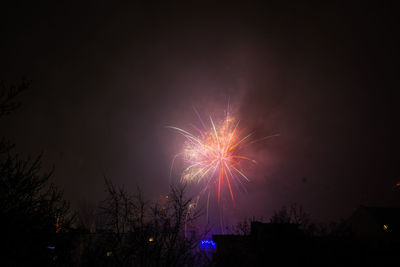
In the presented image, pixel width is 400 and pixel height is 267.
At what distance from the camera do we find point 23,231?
8289 millimetres

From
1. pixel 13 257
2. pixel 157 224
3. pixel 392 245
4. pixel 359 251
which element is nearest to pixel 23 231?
pixel 13 257

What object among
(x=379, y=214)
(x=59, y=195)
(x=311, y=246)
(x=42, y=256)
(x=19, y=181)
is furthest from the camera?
(x=379, y=214)

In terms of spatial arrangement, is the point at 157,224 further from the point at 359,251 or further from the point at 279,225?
the point at 359,251

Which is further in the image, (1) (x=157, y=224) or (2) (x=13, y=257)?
(1) (x=157, y=224)

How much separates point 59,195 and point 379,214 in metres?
50.6

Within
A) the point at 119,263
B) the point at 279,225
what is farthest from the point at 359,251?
the point at 119,263

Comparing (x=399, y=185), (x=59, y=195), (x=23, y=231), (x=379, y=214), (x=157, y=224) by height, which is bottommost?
(x=23, y=231)

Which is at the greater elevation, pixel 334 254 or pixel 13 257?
pixel 334 254

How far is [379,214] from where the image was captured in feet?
128

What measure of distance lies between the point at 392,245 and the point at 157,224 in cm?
2143

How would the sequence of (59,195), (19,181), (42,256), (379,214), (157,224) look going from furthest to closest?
1. (379,214)
2. (157,224)
3. (59,195)
4. (42,256)
5. (19,181)

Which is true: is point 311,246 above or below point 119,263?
above

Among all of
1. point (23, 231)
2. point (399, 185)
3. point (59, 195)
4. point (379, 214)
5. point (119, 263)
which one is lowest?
point (119, 263)

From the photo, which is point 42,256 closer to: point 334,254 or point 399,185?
point 334,254
